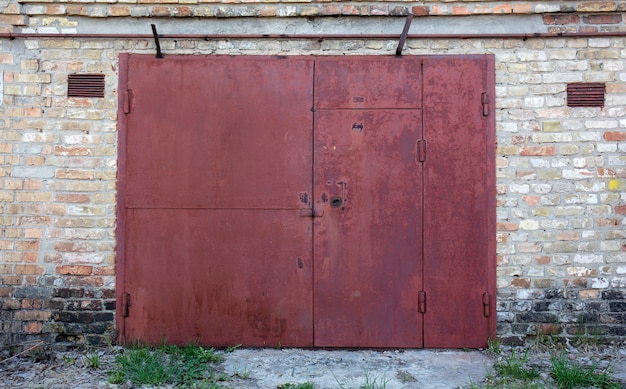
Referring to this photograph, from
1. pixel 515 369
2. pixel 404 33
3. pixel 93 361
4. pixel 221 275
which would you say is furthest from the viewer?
pixel 221 275

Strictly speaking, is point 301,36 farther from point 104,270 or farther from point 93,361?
point 93,361

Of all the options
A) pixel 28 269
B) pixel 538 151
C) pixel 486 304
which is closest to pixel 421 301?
pixel 486 304

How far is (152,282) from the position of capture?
3.97 meters

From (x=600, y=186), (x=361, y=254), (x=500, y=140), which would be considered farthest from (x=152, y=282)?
(x=600, y=186)

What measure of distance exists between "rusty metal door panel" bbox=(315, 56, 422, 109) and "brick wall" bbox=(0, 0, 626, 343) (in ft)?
0.50

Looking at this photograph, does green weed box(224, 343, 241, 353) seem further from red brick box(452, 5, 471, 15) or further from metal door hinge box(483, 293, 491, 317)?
red brick box(452, 5, 471, 15)

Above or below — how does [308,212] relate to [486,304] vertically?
above

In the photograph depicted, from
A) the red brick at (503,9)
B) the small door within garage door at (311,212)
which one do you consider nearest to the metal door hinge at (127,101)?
the small door within garage door at (311,212)

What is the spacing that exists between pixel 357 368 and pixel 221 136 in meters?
1.94

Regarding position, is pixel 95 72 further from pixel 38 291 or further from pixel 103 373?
pixel 103 373

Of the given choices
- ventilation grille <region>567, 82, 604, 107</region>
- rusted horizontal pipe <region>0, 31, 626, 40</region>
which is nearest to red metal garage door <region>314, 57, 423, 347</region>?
rusted horizontal pipe <region>0, 31, 626, 40</region>

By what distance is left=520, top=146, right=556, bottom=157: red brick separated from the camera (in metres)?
3.97

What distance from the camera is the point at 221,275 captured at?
13.1 feet

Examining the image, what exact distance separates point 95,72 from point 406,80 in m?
2.35
